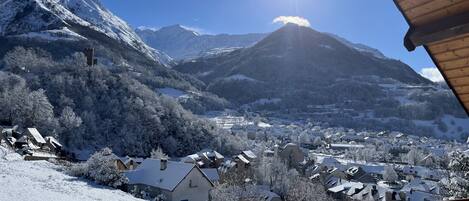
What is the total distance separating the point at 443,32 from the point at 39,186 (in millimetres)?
23806

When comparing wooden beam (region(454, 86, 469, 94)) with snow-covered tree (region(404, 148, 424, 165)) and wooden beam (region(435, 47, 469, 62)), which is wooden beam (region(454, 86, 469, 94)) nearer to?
wooden beam (region(435, 47, 469, 62))

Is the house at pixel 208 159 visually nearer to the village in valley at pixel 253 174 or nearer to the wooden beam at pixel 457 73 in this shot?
the village in valley at pixel 253 174

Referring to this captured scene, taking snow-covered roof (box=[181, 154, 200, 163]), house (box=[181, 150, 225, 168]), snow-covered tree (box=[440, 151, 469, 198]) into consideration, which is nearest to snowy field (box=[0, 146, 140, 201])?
snow-covered tree (box=[440, 151, 469, 198])

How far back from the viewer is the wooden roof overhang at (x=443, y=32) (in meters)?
4.39

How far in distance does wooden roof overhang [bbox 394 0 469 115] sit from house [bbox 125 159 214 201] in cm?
3711

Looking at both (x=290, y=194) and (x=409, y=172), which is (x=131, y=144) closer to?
(x=290, y=194)

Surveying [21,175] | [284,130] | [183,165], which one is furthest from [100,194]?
[284,130]

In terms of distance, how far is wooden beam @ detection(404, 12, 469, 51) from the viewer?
14.3 feet

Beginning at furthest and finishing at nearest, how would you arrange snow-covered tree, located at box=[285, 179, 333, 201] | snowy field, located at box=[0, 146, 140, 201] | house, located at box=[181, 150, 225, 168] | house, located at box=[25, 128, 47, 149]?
house, located at box=[181, 150, 225, 168]
house, located at box=[25, 128, 47, 149]
snow-covered tree, located at box=[285, 179, 333, 201]
snowy field, located at box=[0, 146, 140, 201]

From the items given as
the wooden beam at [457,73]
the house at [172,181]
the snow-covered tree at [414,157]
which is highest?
the wooden beam at [457,73]

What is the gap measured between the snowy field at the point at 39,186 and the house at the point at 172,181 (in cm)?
939

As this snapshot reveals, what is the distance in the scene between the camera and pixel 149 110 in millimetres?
105250

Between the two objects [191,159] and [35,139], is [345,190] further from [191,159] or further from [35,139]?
[35,139]

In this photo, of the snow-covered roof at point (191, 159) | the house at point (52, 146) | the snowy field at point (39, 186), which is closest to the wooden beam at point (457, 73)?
the snowy field at point (39, 186)
